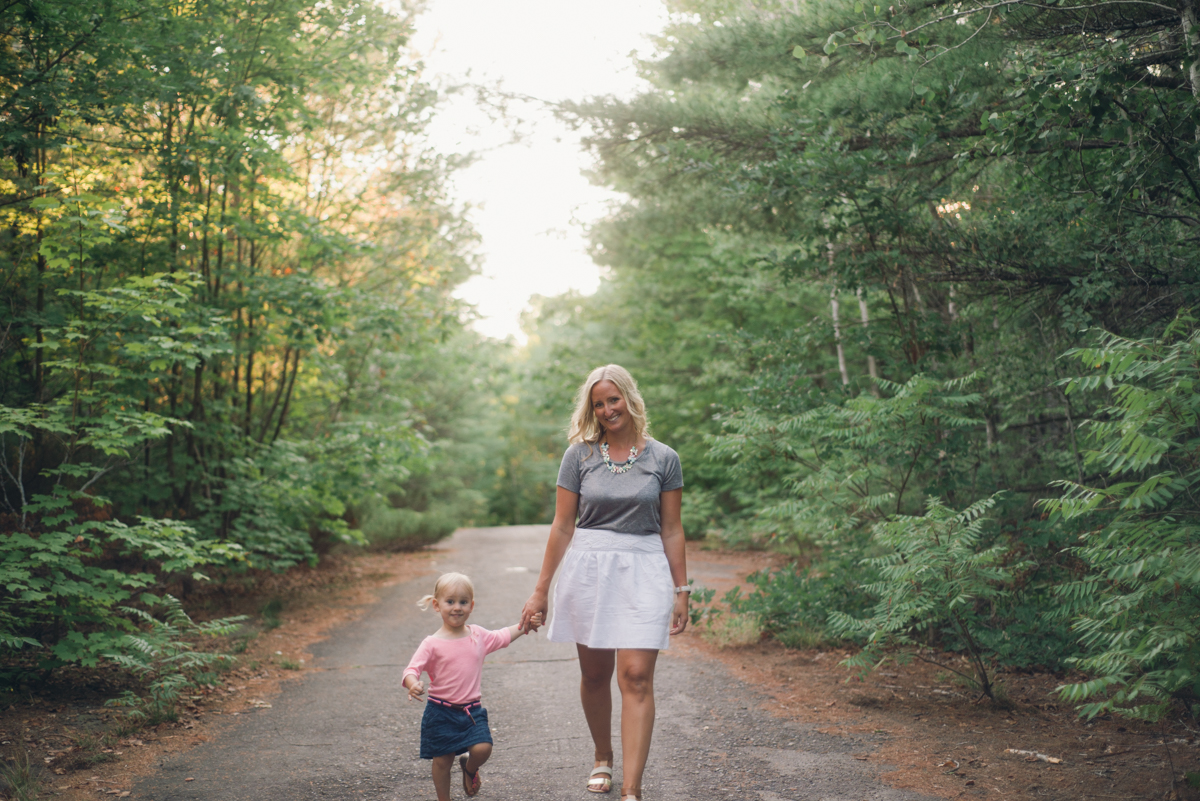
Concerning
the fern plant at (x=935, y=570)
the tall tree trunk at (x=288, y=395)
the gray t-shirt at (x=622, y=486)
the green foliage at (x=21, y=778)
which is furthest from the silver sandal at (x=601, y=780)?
the tall tree trunk at (x=288, y=395)

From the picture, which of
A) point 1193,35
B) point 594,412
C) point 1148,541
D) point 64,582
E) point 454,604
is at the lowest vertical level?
point 64,582

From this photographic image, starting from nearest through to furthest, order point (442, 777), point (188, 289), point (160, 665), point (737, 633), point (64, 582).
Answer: point (442, 777)
point (64, 582)
point (160, 665)
point (188, 289)
point (737, 633)

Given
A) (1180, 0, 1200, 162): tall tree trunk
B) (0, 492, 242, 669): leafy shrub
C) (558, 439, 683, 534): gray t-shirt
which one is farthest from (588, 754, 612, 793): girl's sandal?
(1180, 0, 1200, 162): tall tree trunk

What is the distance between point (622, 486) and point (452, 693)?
4.24 ft

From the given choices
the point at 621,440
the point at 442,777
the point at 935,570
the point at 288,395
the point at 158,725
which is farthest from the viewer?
the point at 288,395

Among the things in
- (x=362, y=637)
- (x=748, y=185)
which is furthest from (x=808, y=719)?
(x=362, y=637)

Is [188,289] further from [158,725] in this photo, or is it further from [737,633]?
[737,633]

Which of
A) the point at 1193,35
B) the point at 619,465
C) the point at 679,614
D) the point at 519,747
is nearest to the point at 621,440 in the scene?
the point at 619,465

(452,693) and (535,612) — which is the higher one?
(535,612)

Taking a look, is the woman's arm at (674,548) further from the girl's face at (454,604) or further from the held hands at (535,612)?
the girl's face at (454,604)

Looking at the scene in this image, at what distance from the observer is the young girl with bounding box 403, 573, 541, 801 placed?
151 inches

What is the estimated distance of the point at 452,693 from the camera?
3.87 meters

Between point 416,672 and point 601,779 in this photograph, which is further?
point 601,779

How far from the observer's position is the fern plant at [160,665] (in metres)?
5.56
